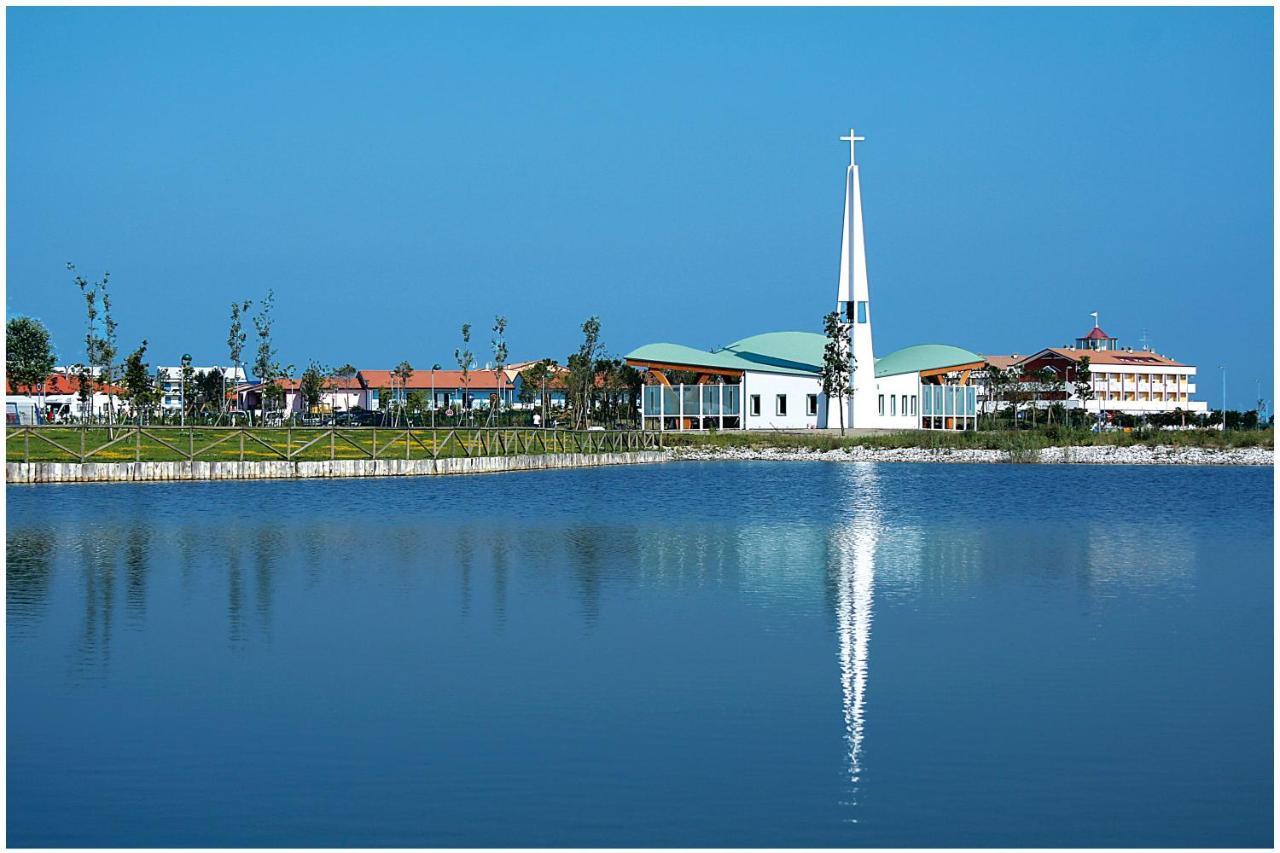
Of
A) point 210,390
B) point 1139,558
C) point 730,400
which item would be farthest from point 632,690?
point 210,390

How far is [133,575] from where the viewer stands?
2208cm

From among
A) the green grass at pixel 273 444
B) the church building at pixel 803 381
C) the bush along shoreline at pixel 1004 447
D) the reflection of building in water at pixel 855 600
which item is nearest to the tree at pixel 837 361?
the church building at pixel 803 381

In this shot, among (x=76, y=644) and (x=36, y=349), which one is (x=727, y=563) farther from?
(x=36, y=349)

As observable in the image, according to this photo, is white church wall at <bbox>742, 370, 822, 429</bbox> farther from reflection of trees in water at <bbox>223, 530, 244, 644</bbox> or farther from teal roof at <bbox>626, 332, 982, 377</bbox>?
reflection of trees in water at <bbox>223, 530, 244, 644</bbox>

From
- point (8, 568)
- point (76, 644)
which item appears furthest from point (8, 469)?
point (76, 644)

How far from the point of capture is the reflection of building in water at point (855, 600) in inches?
504

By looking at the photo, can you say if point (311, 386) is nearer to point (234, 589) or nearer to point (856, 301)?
point (856, 301)

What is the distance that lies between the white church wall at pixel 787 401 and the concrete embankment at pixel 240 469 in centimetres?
3476

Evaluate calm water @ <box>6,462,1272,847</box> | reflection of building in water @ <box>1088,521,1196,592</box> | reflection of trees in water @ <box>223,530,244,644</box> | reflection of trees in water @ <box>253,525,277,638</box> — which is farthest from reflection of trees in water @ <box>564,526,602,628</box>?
reflection of building in water @ <box>1088,521,1196,592</box>

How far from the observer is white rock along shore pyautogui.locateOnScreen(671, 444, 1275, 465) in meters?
69.9

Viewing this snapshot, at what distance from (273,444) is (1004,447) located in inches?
1453

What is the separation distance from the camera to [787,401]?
92.4m

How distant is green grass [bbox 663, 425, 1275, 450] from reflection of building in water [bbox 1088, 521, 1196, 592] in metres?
41.5

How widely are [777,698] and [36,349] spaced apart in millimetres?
77917
